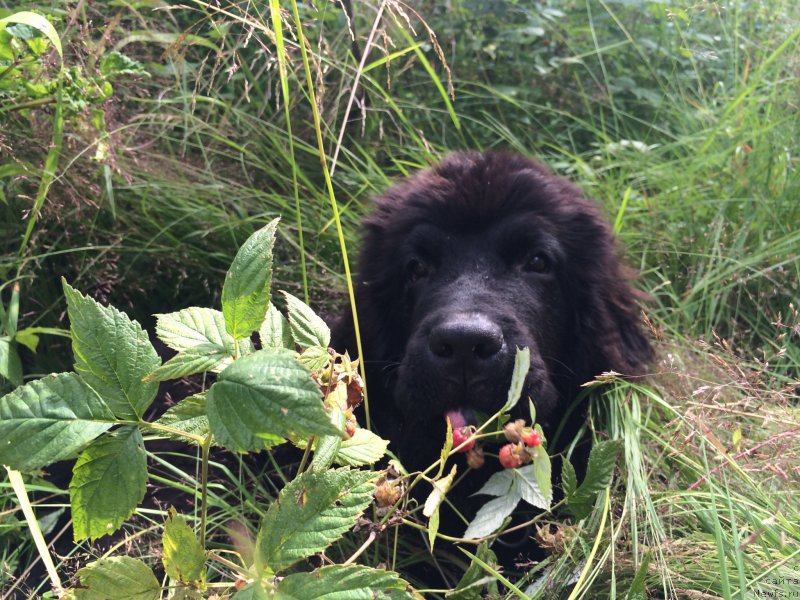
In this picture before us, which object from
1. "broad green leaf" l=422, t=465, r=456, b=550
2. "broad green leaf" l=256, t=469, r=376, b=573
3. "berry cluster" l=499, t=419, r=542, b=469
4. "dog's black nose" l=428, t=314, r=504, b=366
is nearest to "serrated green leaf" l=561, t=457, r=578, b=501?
"berry cluster" l=499, t=419, r=542, b=469

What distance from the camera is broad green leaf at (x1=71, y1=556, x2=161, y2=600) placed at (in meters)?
1.22

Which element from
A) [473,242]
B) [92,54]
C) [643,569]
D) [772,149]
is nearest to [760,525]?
[643,569]

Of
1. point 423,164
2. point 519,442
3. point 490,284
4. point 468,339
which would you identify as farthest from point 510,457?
point 423,164

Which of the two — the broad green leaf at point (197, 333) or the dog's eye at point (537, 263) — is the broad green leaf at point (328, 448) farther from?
the dog's eye at point (537, 263)

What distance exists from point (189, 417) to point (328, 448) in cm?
22

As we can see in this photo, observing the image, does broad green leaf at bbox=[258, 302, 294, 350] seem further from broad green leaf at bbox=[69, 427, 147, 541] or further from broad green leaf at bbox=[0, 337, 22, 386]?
broad green leaf at bbox=[0, 337, 22, 386]

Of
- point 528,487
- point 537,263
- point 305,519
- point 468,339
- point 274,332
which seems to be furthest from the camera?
point 537,263

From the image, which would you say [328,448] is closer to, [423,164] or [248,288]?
[248,288]

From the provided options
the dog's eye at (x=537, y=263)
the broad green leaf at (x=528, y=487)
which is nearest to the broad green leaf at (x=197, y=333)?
the broad green leaf at (x=528, y=487)

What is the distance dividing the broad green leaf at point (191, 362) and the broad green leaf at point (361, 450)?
0.94ft

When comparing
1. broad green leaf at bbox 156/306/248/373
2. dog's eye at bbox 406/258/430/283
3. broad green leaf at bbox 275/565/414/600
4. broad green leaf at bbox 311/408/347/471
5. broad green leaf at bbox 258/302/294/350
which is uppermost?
broad green leaf at bbox 156/306/248/373

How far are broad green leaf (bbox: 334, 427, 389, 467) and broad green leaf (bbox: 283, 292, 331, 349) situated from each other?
0.19 meters

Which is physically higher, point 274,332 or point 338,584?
point 274,332

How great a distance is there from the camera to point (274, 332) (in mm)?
1420
